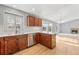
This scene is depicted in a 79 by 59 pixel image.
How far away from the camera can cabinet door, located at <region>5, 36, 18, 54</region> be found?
3804mm

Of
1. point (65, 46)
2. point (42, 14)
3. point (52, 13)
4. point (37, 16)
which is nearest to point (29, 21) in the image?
point (37, 16)

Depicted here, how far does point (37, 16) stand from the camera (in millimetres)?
5488

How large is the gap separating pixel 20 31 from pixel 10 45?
113 cm

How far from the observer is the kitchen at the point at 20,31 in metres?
3.94

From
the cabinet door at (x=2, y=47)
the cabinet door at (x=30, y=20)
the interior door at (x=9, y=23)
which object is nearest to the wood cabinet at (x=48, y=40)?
the cabinet door at (x=30, y=20)

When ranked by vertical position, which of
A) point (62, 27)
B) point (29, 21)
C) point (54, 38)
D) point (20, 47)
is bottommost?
point (20, 47)

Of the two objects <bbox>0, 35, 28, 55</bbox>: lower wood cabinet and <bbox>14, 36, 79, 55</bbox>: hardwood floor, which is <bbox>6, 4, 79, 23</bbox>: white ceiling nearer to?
<bbox>14, 36, 79, 55</bbox>: hardwood floor

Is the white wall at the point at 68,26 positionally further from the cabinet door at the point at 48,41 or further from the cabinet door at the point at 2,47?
the cabinet door at the point at 2,47

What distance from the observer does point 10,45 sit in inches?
156

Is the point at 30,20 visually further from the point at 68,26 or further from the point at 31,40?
the point at 68,26

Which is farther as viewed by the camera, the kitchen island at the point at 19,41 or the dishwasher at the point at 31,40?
the dishwasher at the point at 31,40

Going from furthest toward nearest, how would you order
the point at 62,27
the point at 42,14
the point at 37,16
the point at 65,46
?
1. the point at 37,16
2. the point at 42,14
3. the point at 65,46
4. the point at 62,27

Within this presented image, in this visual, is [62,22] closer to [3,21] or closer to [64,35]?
[64,35]

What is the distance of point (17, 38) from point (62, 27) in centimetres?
174
